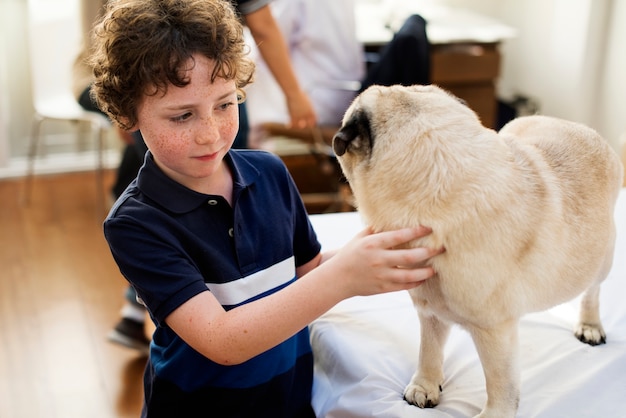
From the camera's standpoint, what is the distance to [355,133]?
0.90 metres

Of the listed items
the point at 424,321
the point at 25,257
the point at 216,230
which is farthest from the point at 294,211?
the point at 25,257

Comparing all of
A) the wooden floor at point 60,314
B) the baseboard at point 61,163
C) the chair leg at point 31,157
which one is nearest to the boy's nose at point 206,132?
the wooden floor at point 60,314

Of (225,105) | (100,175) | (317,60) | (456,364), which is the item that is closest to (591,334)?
(456,364)

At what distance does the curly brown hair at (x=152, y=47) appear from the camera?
956 mm

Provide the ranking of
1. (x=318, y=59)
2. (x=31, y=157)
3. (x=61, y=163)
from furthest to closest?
1. (x=61, y=163)
2. (x=31, y=157)
3. (x=318, y=59)

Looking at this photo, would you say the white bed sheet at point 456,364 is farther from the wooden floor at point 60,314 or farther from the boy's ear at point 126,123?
the wooden floor at point 60,314

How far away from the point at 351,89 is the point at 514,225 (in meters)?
1.88

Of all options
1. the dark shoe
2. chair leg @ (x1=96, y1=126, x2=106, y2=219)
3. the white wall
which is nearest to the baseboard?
the white wall

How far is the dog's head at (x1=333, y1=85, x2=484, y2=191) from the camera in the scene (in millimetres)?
860

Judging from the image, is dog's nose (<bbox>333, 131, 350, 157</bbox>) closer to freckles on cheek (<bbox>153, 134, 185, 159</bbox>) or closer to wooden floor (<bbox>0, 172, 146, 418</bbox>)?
freckles on cheek (<bbox>153, 134, 185, 159</bbox>)

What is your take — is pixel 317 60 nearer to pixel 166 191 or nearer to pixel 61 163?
pixel 61 163

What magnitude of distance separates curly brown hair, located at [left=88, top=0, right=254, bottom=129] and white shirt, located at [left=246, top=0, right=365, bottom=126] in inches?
68.6

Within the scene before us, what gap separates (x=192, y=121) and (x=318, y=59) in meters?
1.91

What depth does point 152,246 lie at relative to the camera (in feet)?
3.16
